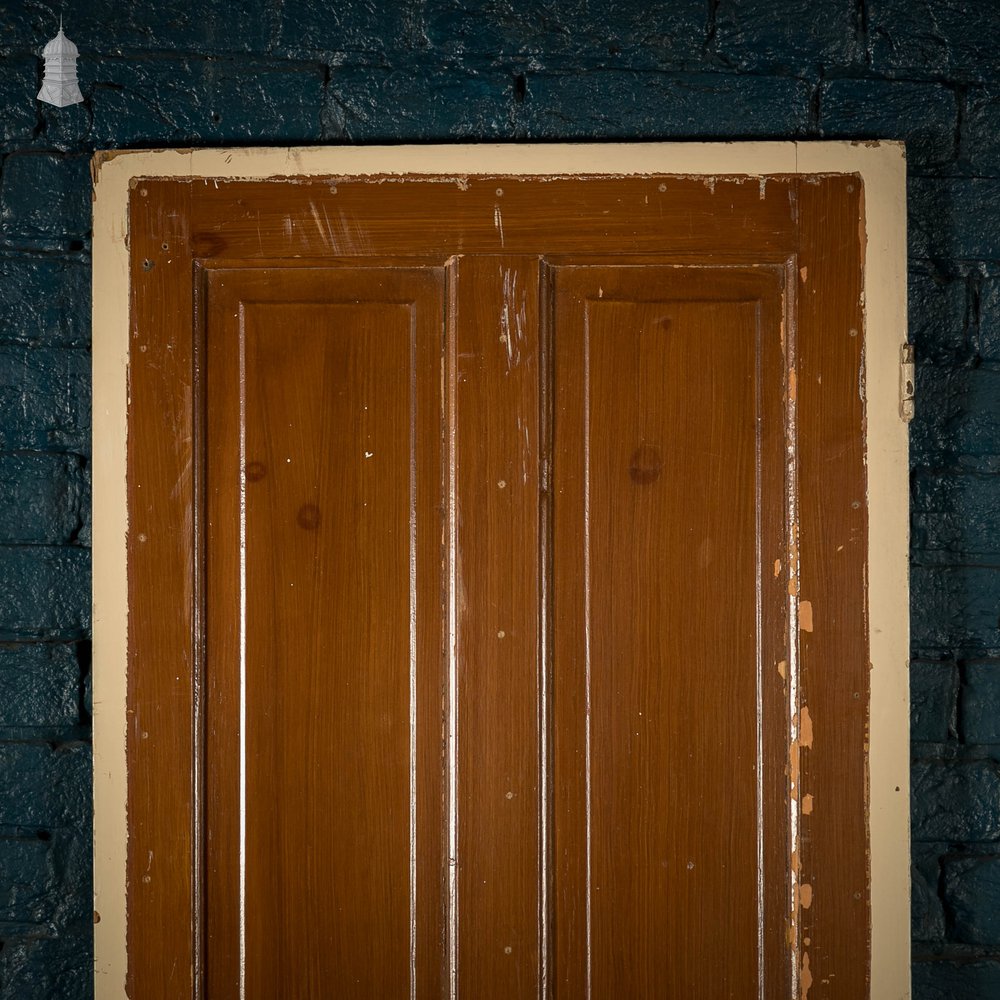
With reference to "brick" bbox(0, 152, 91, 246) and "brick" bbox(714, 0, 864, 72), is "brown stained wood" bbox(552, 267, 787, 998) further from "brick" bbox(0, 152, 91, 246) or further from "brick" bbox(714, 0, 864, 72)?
"brick" bbox(0, 152, 91, 246)

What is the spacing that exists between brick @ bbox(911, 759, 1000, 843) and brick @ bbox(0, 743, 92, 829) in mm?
1203

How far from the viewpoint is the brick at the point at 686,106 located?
128cm

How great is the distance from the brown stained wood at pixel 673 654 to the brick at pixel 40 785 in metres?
0.70

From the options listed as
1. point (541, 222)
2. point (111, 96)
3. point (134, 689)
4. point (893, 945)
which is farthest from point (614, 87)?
point (893, 945)

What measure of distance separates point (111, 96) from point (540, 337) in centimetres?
72

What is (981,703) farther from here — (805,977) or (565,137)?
(565,137)

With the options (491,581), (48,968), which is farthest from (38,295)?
(48,968)

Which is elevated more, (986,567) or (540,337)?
(540,337)

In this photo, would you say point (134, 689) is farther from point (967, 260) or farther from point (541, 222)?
point (967, 260)

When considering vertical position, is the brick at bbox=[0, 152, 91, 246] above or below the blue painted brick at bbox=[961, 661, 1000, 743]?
above

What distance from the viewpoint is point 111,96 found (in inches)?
50.9

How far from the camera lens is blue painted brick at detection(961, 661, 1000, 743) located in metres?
1.29

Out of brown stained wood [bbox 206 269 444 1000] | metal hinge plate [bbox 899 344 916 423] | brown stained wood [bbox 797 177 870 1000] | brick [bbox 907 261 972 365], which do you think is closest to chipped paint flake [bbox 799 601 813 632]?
brown stained wood [bbox 797 177 870 1000]

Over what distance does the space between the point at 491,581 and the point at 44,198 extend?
0.86 m
